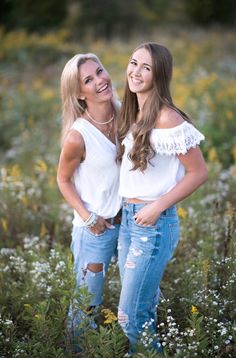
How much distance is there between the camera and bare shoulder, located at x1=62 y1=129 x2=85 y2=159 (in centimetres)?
306

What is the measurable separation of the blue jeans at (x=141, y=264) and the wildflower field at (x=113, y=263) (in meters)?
0.10

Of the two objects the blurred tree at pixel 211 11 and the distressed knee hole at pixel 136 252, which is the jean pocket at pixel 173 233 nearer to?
the distressed knee hole at pixel 136 252

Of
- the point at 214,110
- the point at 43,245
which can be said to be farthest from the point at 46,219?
→ the point at 214,110

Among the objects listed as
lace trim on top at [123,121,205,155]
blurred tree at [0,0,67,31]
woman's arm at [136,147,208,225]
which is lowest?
woman's arm at [136,147,208,225]

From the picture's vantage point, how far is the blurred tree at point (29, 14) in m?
20.8

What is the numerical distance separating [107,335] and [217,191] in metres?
2.87

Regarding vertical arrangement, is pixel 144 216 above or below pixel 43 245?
above

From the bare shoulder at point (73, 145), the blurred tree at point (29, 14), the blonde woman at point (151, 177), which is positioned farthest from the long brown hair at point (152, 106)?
the blurred tree at point (29, 14)

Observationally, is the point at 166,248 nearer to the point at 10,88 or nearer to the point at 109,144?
the point at 109,144

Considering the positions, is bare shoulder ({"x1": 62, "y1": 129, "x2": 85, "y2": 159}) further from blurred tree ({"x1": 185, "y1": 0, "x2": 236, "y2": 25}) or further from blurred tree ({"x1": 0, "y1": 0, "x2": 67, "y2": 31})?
blurred tree ({"x1": 185, "y1": 0, "x2": 236, "y2": 25})

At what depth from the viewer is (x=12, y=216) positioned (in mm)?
4977

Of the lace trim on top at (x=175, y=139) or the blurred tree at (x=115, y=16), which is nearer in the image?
the lace trim on top at (x=175, y=139)

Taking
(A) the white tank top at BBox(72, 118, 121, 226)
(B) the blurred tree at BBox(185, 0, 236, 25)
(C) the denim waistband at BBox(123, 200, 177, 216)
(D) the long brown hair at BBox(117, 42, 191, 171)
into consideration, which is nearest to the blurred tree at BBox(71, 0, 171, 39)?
(B) the blurred tree at BBox(185, 0, 236, 25)

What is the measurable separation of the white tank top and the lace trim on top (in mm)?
395
